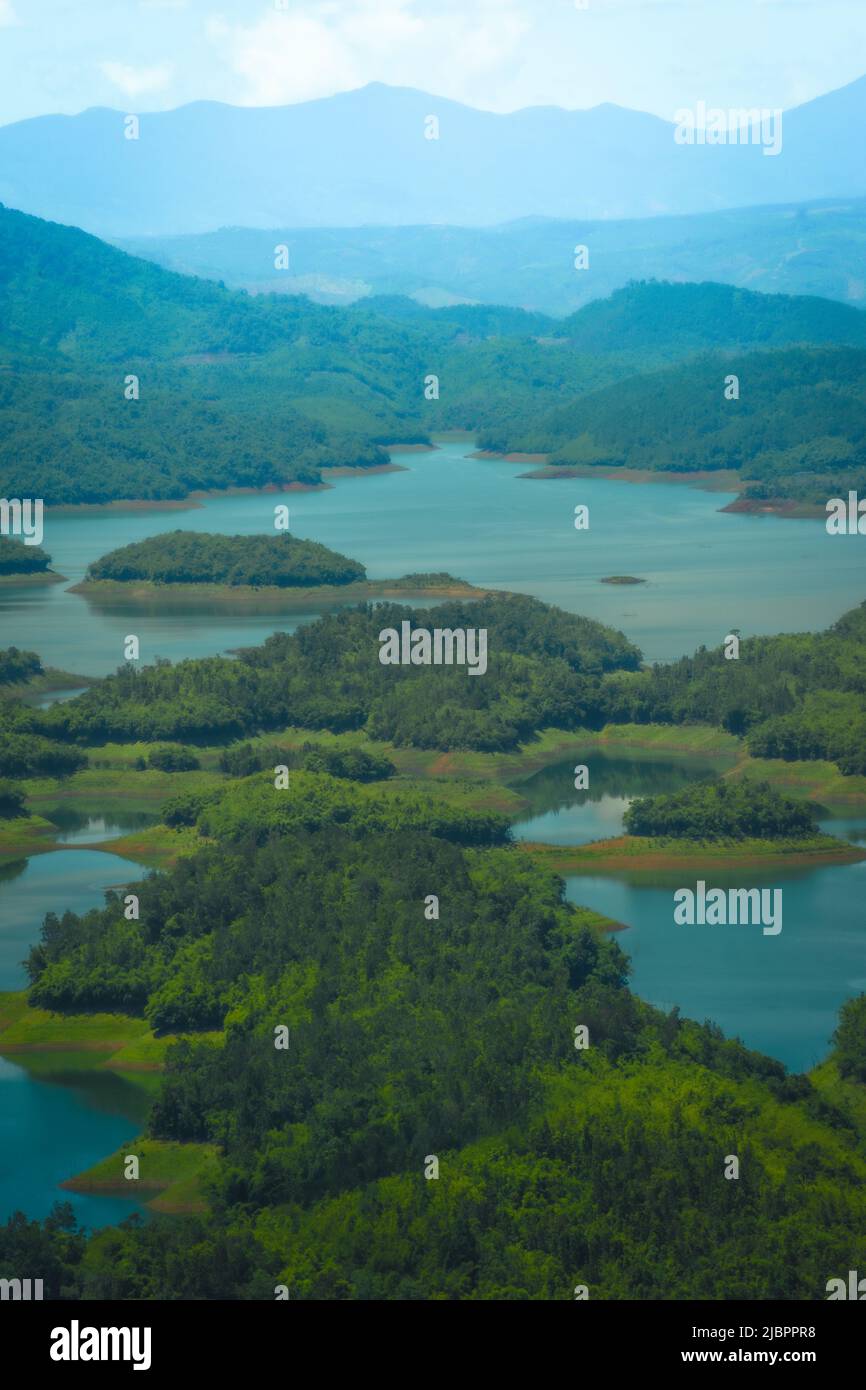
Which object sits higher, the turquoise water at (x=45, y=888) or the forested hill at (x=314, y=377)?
the forested hill at (x=314, y=377)

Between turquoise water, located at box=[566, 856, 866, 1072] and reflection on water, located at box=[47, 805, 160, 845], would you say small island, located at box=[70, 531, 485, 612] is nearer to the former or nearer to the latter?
reflection on water, located at box=[47, 805, 160, 845]

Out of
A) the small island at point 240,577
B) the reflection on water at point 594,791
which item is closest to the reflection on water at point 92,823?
the reflection on water at point 594,791

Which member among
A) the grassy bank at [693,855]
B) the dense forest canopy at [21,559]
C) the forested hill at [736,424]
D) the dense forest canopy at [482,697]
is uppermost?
the forested hill at [736,424]

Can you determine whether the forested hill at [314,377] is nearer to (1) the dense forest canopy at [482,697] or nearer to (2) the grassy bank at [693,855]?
(1) the dense forest canopy at [482,697]

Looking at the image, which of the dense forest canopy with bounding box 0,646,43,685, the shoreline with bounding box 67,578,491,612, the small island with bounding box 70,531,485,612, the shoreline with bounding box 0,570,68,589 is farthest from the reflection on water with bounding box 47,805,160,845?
the shoreline with bounding box 0,570,68,589

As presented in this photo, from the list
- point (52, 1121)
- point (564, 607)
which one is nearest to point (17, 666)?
point (564, 607)
